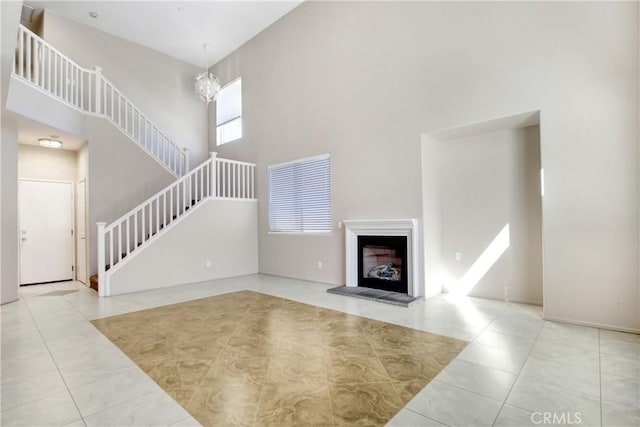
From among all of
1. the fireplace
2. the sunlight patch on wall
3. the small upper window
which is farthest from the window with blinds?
the sunlight patch on wall

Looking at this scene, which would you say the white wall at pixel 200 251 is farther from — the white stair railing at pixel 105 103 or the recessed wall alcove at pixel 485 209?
the recessed wall alcove at pixel 485 209

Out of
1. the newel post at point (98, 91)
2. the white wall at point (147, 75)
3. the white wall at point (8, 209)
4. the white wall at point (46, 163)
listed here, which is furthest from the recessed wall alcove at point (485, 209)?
the white wall at point (46, 163)

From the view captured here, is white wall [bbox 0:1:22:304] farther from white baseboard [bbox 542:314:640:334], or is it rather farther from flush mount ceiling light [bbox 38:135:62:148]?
white baseboard [bbox 542:314:640:334]

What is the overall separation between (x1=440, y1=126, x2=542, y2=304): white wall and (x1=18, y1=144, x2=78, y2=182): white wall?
7785 millimetres

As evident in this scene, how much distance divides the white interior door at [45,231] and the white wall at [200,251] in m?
2.59

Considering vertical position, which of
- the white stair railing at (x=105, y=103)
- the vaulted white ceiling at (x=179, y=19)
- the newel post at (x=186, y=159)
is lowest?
the newel post at (x=186, y=159)

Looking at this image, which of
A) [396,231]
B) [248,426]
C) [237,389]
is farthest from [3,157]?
[396,231]

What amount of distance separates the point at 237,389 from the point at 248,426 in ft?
1.47

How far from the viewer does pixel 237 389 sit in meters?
2.22

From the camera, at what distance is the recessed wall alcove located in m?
4.29

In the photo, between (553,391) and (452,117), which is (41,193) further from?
(553,391)

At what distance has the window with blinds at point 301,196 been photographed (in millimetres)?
6031

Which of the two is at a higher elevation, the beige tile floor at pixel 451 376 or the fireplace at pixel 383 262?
the fireplace at pixel 383 262

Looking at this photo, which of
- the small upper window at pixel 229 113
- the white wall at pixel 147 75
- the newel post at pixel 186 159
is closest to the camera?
the white wall at pixel 147 75
